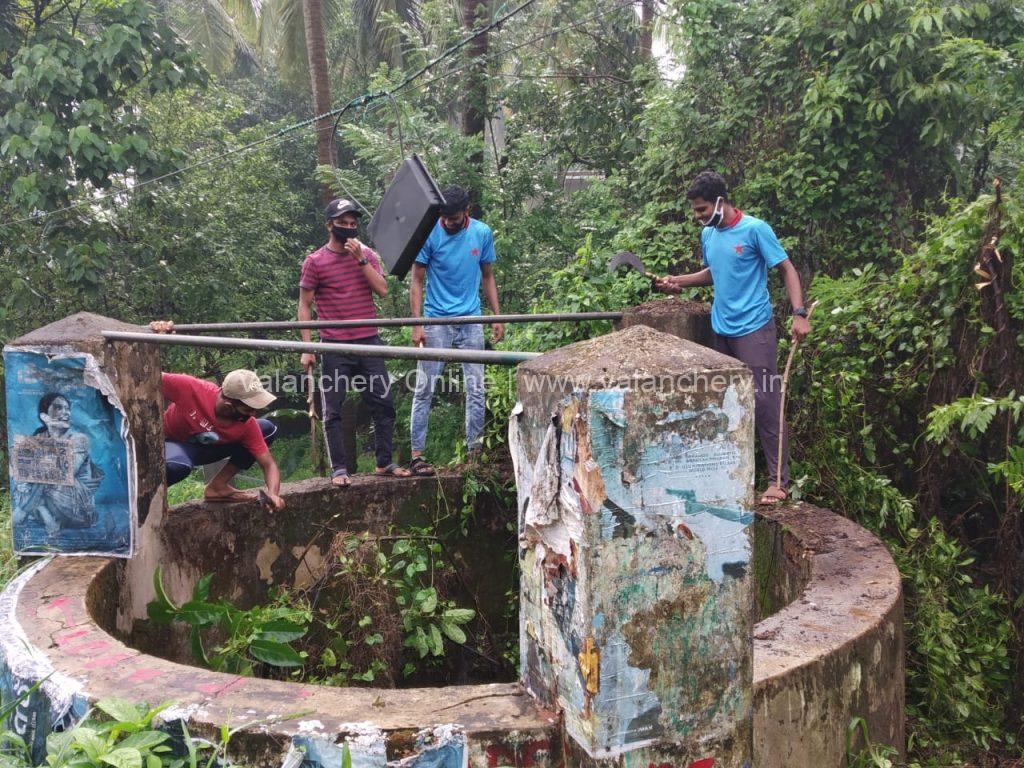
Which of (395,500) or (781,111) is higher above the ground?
(781,111)

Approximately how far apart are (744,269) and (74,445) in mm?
3093

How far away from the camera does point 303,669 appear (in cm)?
445

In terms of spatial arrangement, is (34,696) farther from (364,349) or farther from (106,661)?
(364,349)

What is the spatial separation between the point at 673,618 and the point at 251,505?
119 inches

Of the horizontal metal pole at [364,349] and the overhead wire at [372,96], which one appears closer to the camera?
the horizontal metal pole at [364,349]

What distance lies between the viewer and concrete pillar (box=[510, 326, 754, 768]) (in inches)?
82.7

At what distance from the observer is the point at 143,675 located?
106 inches

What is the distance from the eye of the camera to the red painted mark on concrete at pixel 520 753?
89.9 inches

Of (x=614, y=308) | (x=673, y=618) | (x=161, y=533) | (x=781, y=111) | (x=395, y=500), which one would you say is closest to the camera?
(x=673, y=618)

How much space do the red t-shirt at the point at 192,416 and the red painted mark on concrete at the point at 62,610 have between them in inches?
56.6

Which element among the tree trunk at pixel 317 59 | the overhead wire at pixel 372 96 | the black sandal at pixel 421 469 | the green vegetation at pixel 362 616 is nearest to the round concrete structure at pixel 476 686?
the green vegetation at pixel 362 616

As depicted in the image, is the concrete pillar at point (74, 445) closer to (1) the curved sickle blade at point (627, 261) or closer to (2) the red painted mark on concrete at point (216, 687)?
(2) the red painted mark on concrete at point (216, 687)

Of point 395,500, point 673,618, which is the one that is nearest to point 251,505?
point 395,500

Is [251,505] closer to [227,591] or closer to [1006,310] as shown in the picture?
[227,591]
